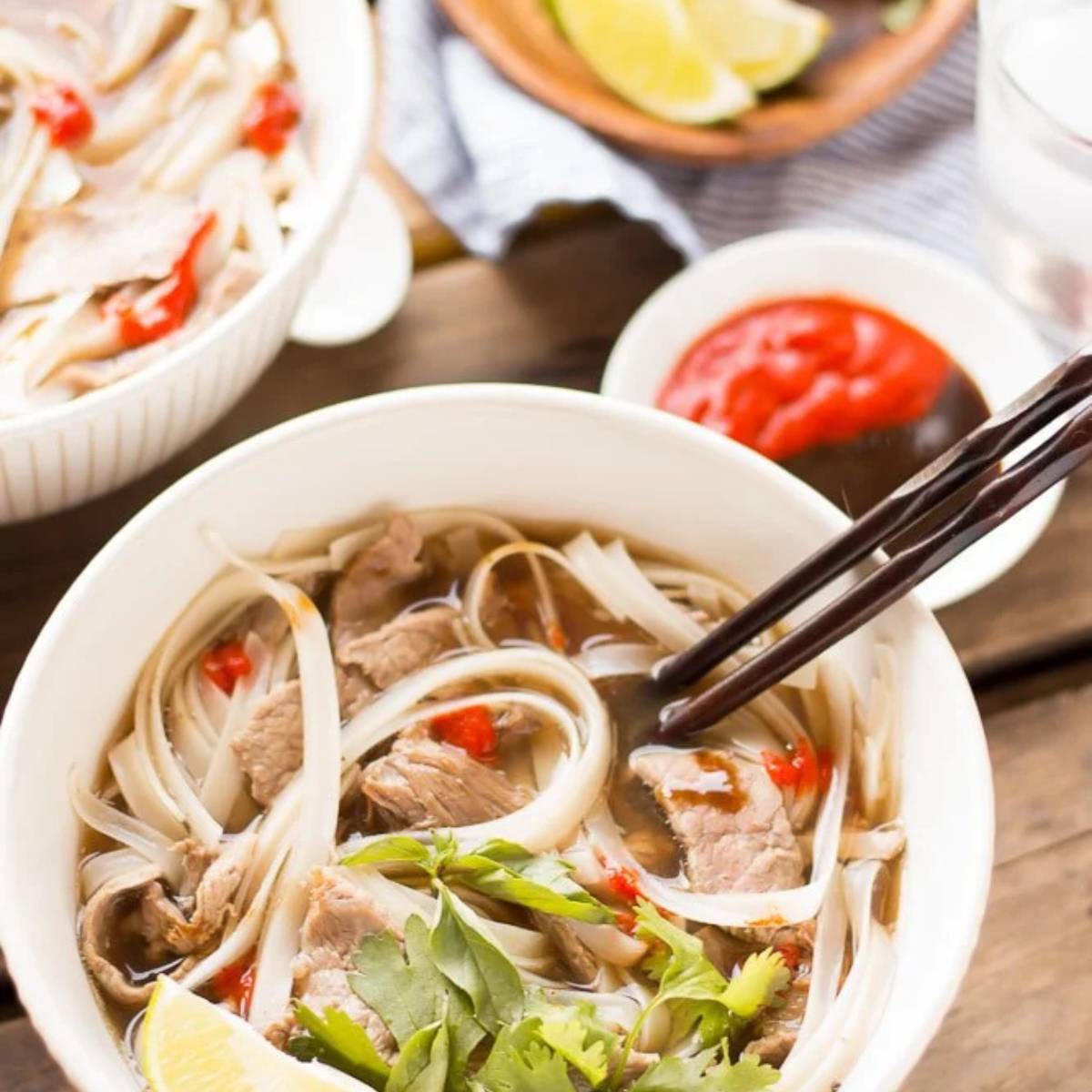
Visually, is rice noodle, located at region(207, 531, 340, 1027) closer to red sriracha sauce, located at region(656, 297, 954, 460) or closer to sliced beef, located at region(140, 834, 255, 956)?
sliced beef, located at region(140, 834, 255, 956)

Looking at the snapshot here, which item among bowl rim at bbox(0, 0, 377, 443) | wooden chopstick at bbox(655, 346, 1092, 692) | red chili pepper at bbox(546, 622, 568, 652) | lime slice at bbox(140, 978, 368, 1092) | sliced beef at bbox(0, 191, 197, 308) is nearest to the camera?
lime slice at bbox(140, 978, 368, 1092)

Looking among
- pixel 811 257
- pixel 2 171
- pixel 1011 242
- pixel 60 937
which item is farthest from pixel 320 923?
pixel 1011 242

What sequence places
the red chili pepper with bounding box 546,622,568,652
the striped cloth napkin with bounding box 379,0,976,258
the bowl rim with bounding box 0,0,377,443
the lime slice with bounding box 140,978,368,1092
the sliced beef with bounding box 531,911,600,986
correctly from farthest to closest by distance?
1. the striped cloth napkin with bounding box 379,0,976,258
2. the red chili pepper with bounding box 546,622,568,652
3. the bowl rim with bounding box 0,0,377,443
4. the sliced beef with bounding box 531,911,600,986
5. the lime slice with bounding box 140,978,368,1092

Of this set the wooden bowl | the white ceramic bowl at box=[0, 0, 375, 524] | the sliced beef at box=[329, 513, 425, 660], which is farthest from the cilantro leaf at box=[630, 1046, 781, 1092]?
the wooden bowl

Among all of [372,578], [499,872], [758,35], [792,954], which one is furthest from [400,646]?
[758,35]

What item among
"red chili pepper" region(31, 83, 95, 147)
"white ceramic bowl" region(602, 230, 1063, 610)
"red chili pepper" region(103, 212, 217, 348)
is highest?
"red chili pepper" region(31, 83, 95, 147)

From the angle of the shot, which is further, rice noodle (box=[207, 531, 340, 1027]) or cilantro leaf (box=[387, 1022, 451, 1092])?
rice noodle (box=[207, 531, 340, 1027])

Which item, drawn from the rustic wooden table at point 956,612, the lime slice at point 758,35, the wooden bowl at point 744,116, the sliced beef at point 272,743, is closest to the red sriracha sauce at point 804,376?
the rustic wooden table at point 956,612

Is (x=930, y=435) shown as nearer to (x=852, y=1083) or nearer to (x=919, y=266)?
(x=919, y=266)

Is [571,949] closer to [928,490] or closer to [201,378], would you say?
[928,490]
